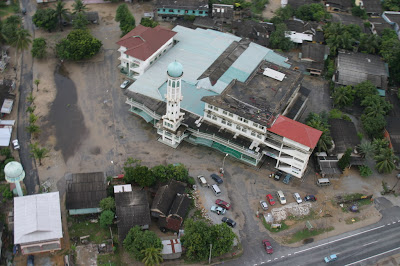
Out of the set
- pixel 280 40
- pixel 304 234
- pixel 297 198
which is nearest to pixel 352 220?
pixel 304 234

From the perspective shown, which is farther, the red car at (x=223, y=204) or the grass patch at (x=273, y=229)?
the red car at (x=223, y=204)

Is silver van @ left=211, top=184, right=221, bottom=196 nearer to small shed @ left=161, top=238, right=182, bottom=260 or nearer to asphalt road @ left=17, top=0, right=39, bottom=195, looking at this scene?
small shed @ left=161, top=238, right=182, bottom=260

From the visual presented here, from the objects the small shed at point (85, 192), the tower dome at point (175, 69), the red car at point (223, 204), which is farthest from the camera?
the red car at point (223, 204)

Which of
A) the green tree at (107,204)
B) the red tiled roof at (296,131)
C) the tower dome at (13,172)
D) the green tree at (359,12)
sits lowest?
the green tree at (107,204)

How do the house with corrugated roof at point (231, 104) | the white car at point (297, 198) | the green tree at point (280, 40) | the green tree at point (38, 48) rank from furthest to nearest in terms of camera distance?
1. the green tree at point (280, 40)
2. the green tree at point (38, 48)
3. the house with corrugated roof at point (231, 104)
4. the white car at point (297, 198)

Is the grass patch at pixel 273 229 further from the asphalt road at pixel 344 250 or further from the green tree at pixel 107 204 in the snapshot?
the green tree at pixel 107 204

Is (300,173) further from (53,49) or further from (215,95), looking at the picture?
(53,49)

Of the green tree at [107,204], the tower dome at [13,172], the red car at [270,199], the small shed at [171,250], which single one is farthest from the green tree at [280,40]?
the tower dome at [13,172]

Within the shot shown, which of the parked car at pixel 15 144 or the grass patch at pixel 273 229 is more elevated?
the parked car at pixel 15 144

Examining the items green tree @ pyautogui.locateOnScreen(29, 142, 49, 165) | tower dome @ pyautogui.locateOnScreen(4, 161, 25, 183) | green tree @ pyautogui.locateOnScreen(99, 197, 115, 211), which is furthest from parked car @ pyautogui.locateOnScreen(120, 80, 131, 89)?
tower dome @ pyautogui.locateOnScreen(4, 161, 25, 183)
